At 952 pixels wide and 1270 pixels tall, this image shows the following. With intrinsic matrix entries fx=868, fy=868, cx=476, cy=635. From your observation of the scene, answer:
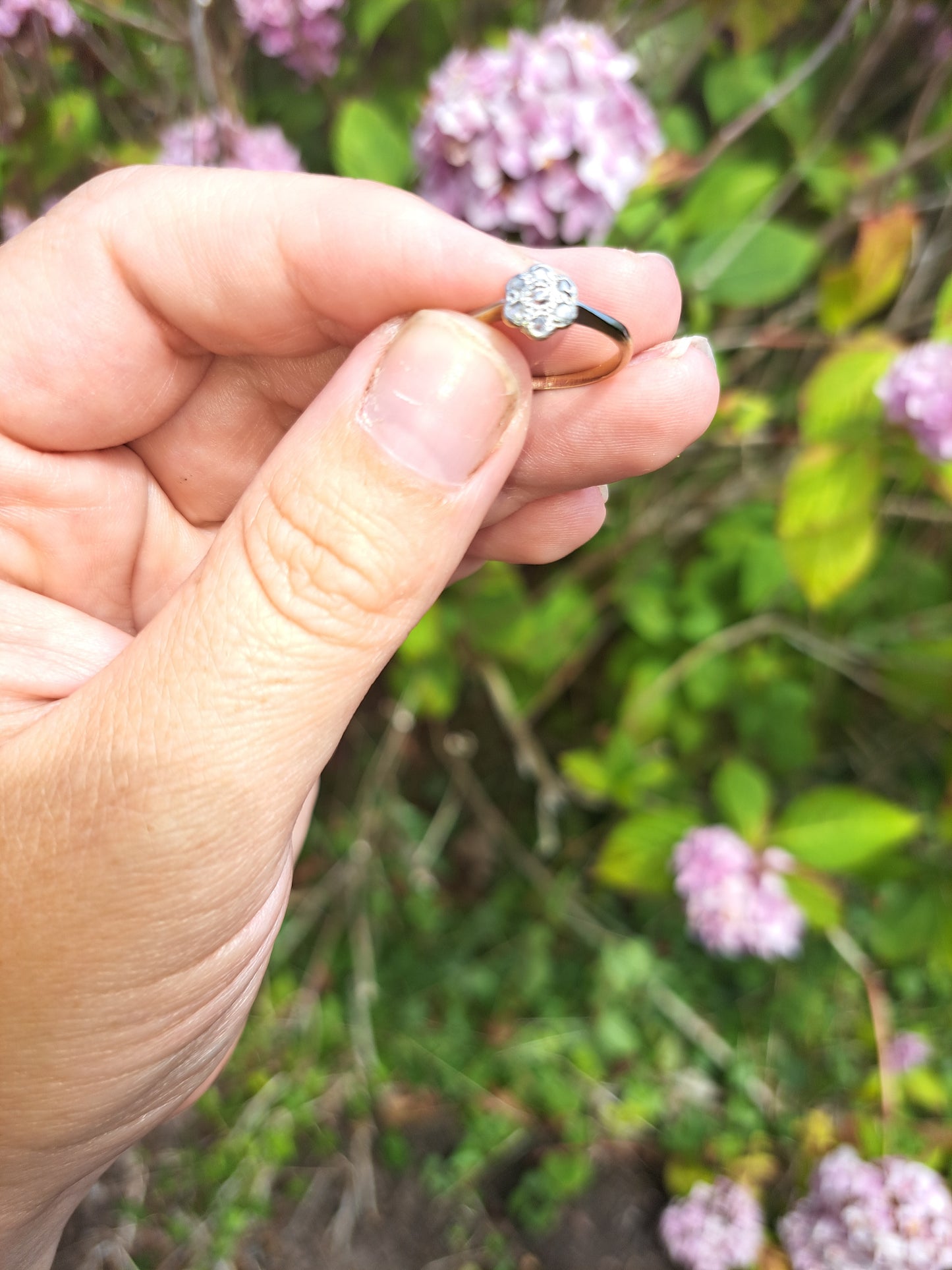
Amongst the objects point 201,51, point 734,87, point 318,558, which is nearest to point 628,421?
point 318,558

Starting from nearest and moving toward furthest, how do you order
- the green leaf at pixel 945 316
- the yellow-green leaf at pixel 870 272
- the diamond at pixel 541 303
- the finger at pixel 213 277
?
the diamond at pixel 541 303, the finger at pixel 213 277, the green leaf at pixel 945 316, the yellow-green leaf at pixel 870 272

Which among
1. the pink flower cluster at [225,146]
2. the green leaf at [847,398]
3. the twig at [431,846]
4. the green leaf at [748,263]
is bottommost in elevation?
the twig at [431,846]

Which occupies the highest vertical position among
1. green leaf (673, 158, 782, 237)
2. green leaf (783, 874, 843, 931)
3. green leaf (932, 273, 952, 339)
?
green leaf (673, 158, 782, 237)

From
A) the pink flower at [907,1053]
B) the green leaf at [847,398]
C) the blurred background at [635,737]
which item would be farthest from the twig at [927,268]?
the pink flower at [907,1053]

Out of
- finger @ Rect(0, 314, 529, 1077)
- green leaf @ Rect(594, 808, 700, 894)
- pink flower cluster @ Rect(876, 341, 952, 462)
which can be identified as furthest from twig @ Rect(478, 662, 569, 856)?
finger @ Rect(0, 314, 529, 1077)

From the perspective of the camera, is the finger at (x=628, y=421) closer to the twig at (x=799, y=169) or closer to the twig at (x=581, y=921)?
the twig at (x=799, y=169)

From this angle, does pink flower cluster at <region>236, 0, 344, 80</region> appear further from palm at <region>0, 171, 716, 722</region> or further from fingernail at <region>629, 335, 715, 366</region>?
fingernail at <region>629, 335, 715, 366</region>

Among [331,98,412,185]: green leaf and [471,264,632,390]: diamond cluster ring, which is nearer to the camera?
[471,264,632,390]: diamond cluster ring

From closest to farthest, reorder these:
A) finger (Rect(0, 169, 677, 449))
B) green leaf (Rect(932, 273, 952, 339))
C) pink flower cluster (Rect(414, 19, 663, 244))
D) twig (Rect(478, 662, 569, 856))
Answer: finger (Rect(0, 169, 677, 449)) → pink flower cluster (Rect(414, 19, 663, 244)) → green leaf (Rect(932, 273, 952, 339)) → twig (Rect(478, 662, 569, 856))

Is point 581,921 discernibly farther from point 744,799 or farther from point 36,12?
point 36,12
